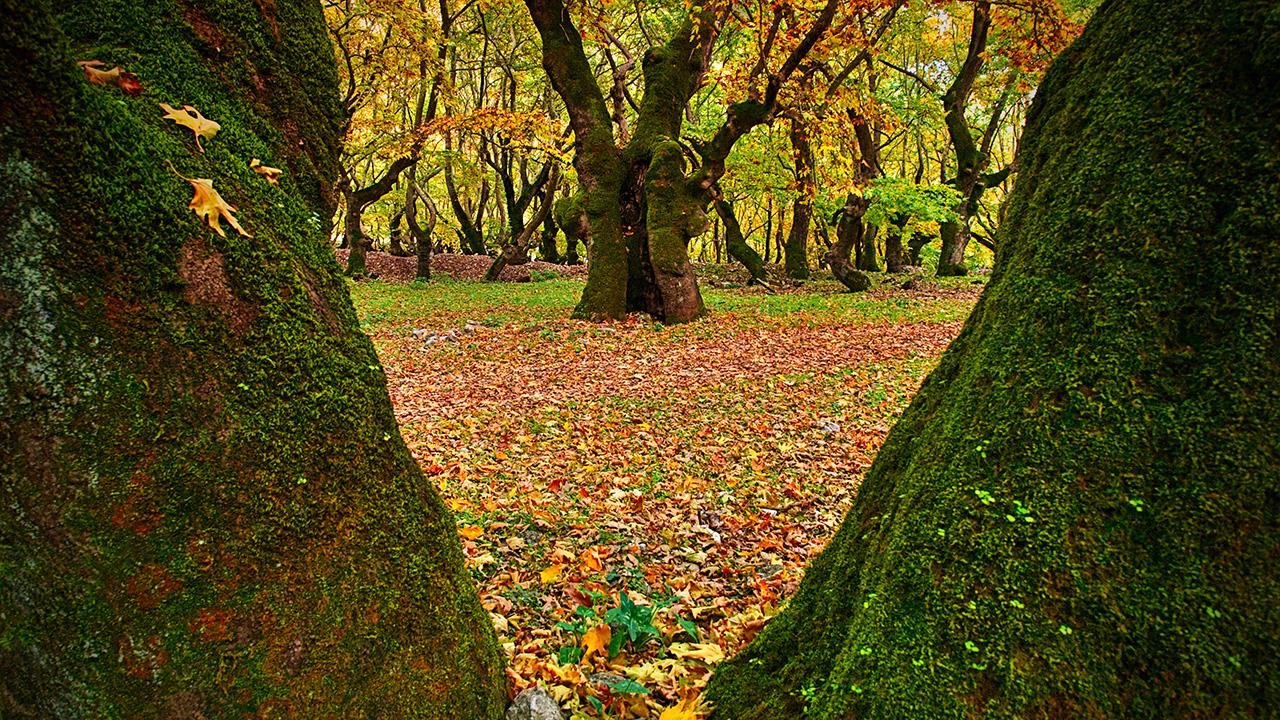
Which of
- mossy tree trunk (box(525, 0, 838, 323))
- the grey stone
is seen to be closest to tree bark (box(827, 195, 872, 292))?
mossy tree trunk (box(525, 0, 838, 323))

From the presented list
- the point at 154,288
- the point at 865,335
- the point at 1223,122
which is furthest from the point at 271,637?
the point at 865,335

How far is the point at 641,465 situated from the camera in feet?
18.2

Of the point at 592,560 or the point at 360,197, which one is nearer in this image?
the point at 592,560

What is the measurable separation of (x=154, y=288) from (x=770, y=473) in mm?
4621

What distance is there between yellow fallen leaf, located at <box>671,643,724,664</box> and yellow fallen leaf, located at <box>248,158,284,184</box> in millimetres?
2260

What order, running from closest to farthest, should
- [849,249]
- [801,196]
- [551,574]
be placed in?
[551,574] → [801,196] → [849,249]

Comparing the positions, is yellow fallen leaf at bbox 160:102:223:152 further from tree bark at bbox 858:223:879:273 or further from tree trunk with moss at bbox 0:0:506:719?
tree bark at bbox 858:223:879:273

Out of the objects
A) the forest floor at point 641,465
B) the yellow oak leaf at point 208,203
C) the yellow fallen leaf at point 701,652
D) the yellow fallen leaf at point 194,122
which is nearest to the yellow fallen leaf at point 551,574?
the forest floor at point 641,465

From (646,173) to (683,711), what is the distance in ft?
36.7

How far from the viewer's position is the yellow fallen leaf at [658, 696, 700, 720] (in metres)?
2.11

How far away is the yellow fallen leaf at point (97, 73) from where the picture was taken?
4.71 feet

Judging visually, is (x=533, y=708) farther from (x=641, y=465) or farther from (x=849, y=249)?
(x=849, y=249)

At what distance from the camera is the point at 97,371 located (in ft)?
4.43

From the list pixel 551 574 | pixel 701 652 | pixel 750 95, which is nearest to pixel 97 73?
pixel 701 652
